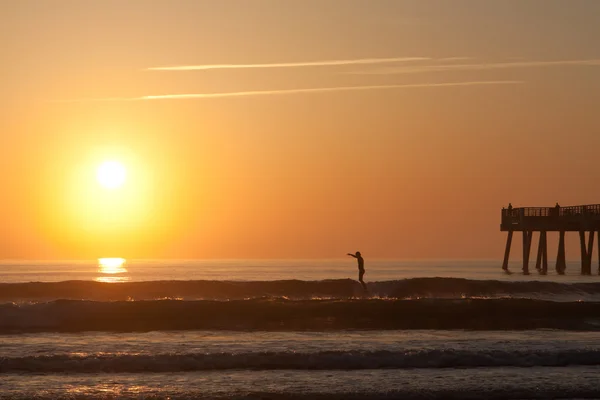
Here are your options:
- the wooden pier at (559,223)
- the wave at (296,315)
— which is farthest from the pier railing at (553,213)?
the wave at (296,315)

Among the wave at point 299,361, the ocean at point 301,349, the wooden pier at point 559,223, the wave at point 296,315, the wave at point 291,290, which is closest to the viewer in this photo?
the ocean at point 301,349

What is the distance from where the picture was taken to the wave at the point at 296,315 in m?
33.7

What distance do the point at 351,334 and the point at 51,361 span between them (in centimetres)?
1049

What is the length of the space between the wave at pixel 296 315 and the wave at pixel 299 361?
769cm

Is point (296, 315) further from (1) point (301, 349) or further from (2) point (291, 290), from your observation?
(2) point (291, 290)

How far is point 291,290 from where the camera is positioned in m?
51.7

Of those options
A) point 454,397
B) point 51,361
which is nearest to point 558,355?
point 454,397

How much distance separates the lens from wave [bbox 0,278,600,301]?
1918 inches

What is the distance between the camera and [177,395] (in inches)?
807

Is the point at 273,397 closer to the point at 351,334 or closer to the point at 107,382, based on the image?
the point at 107,382

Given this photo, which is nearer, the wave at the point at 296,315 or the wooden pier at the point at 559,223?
the wave at the point at 296,315

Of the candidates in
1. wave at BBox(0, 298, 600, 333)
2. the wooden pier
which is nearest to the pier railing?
the wooden pier

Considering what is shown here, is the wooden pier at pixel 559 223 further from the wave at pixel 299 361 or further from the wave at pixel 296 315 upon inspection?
the wave at pixel 299 361

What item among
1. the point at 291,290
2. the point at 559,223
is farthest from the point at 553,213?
the point at 291,290
